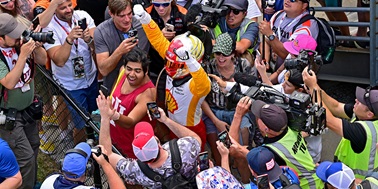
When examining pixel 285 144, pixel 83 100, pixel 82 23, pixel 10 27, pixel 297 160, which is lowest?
pixel 83 100

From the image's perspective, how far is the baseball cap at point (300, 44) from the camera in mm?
6402

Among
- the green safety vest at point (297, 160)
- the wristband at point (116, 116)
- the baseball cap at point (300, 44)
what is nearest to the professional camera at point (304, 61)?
the baseball cap at point (300, 44)

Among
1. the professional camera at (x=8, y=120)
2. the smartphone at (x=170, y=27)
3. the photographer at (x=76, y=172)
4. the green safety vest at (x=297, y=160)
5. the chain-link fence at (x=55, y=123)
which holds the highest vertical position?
A: the smartphone at (x=170, y=27)

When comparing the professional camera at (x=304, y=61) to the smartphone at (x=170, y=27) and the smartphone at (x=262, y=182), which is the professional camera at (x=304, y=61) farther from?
the smartphone at (x=262, y=182)

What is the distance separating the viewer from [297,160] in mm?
4902

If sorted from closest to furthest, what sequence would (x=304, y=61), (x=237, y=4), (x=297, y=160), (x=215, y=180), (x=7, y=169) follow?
(x=215, y=180), (x=297, y=160), (x=7, y=169), (x=304, y=61), (x=237, y=4)

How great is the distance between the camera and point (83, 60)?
6.88 metres

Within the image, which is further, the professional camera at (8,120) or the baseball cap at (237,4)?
the baseball cap at (237,4)

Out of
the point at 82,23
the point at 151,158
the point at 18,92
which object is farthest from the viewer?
the point at 82,23

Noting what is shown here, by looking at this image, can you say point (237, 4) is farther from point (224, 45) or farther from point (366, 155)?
point (366, 155)

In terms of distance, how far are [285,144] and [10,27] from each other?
2.66 metres

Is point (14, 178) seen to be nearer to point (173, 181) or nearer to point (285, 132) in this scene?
point (173, 181)

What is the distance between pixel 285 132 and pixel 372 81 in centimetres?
304

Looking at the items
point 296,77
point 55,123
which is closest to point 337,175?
point 296,77
